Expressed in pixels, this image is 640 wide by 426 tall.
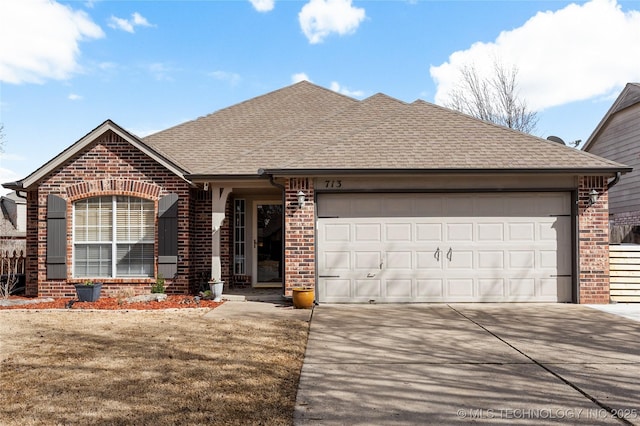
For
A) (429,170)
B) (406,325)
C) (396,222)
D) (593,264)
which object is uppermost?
(429,170)

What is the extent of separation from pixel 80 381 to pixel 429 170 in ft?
22.6

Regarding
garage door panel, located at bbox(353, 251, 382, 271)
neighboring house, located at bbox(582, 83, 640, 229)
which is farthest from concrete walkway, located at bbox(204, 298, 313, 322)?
neighboring house, located at bbox(582, 83, 640, 229)

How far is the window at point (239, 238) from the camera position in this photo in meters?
11.7

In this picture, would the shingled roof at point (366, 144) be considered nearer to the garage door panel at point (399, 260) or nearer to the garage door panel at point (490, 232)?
the garage door panel at point (490, 232)

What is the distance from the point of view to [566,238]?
360 inches

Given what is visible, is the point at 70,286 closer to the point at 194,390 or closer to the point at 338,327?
the point at 338,327

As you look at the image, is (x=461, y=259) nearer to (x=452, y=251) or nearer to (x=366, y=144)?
(x=452, y=251)

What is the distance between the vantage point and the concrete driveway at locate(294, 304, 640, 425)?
11.8 feet

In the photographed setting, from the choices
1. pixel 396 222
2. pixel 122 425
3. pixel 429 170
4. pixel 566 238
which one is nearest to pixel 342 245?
pixel 396 222

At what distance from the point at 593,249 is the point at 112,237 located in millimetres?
10689

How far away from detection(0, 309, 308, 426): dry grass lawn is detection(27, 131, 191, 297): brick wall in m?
2.73

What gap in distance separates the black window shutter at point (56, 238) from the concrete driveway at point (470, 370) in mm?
6445

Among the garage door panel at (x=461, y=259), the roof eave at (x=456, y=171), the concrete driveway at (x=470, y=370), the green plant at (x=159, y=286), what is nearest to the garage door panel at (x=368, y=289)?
the concrete driveway at (x=470, y=370)

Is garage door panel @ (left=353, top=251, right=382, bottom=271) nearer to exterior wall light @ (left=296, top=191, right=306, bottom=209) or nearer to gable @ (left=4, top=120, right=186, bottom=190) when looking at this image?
exterior wall light @ (left=296, top=191, right=306, bottom=209)
